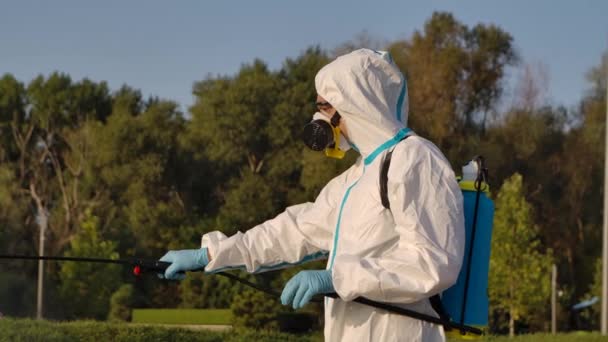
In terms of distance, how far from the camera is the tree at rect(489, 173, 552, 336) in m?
30.0

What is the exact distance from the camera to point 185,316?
2528cm

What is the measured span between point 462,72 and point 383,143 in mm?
33984

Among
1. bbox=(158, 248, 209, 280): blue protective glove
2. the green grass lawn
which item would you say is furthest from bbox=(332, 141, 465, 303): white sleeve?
the green grass lawn

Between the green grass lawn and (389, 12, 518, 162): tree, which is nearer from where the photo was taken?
the green grass lawn

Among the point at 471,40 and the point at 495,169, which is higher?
the point at 471,40

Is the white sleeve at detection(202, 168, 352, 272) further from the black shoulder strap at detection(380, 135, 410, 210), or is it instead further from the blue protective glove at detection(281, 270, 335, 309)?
the blue protective glove at detection(281, 270, 335, 309)

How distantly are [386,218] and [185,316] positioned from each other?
2147 centimetres

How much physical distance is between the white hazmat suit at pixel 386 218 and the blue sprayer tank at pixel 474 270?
0.09m

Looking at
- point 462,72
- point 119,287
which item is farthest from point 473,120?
point 119,287

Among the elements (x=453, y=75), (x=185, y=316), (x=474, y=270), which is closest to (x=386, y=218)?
(x=474, y=270)

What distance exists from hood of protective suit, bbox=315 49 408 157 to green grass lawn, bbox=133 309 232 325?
1691 cm

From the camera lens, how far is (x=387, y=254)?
13.8ft

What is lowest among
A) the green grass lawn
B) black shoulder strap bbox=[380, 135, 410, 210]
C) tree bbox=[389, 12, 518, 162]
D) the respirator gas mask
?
the green grass lawn

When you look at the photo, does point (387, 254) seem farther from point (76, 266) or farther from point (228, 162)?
point (228, 162)
